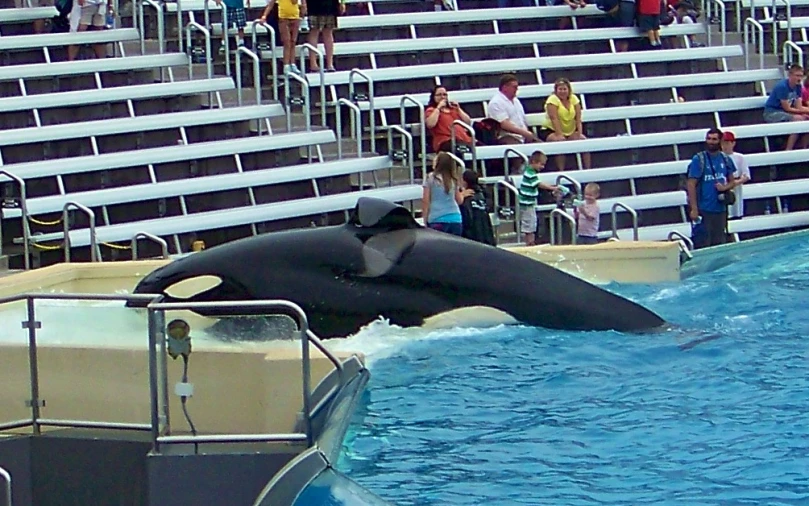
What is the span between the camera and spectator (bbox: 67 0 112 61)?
16531mm

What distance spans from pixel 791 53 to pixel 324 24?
22.3ft

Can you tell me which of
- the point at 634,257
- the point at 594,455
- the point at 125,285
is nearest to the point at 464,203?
the point at 634,257

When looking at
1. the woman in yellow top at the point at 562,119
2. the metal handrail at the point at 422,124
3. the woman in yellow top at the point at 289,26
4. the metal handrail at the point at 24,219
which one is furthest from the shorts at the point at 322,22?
the metal handrail at the point at 24,219

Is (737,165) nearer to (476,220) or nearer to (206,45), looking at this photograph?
(476,220)

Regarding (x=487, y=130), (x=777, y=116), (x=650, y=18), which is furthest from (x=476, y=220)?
(x=650, y=18)

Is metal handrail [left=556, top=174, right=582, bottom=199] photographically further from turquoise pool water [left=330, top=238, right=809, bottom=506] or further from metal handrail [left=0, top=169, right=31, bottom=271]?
metal handrail [left=0, top=169, right=31, bottom=271]

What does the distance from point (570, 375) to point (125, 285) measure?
3.68 meters

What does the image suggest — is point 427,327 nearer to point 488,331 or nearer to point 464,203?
point 488,331

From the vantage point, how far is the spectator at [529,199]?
14.8m

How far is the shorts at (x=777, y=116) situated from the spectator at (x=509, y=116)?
12.3ft

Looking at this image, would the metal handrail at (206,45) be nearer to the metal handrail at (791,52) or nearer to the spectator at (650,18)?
the spectator at (650,18)

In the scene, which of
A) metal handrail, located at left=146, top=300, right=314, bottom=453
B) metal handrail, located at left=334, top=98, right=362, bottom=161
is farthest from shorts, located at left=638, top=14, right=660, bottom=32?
metal handrail, located at left=146, top=300, right=314, bottom=453

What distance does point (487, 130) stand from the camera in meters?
16.4

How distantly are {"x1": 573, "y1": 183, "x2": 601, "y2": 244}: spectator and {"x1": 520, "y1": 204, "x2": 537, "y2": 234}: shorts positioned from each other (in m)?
0.42
